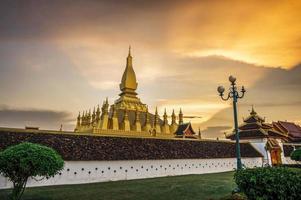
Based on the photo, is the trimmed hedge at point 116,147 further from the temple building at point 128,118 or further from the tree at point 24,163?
the temple building at point 128,118

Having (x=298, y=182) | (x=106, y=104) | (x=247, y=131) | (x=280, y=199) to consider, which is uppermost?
(x=106, y=104)

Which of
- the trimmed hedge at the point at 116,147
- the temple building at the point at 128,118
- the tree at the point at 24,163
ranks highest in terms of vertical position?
the temple building at the point at 128,118

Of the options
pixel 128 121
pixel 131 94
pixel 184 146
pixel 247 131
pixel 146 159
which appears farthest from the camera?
pixel 131 94

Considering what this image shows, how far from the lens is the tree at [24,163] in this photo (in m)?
8.99

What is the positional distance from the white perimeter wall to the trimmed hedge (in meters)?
0.41

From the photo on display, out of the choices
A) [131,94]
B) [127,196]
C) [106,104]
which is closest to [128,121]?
[106,104]

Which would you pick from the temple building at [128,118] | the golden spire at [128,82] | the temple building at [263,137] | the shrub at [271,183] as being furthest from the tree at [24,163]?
the golden spire at [128,82]

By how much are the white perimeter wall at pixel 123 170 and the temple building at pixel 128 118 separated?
1280 centimetres

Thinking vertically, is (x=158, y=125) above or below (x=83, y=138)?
above

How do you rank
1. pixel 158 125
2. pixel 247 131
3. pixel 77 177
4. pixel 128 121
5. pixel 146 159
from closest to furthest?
1. pixel 77 177
2. pixel 146 159
3. pixel 247 131
4. pixel 128 121
5. pixel 158 125

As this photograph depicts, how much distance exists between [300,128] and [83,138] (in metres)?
41.9

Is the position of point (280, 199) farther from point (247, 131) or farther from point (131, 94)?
point (131, 94)

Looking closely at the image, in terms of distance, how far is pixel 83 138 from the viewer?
59.4 ft

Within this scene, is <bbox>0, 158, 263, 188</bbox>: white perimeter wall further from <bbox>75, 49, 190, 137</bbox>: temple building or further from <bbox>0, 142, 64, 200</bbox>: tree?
<bbox>75, 49, 190, 137</bbox>: temple building
